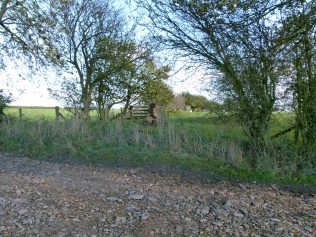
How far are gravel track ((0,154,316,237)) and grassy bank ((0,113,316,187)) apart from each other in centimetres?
90

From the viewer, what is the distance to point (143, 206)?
4543 millimetres

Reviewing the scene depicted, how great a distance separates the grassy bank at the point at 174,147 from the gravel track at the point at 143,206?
2.96ft

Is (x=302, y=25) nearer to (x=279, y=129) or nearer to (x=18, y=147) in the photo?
(x=279, y=129)

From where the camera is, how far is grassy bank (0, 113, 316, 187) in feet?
21.8

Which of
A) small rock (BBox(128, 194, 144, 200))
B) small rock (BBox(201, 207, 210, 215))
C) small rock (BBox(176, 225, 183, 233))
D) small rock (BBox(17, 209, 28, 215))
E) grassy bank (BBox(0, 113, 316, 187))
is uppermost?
grassy bank (BBox(0, 113, 316, 187))

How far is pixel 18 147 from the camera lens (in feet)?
30.8

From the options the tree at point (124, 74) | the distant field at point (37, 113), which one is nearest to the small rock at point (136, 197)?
the distant field at point (37, 113)

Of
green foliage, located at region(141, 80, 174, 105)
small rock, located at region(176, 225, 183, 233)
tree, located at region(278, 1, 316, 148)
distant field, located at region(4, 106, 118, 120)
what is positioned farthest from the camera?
green foliage, located at region(141, 80, 174, 105)

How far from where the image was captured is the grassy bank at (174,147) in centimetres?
665

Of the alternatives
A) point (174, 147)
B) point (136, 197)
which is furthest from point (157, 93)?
point (136, 197)

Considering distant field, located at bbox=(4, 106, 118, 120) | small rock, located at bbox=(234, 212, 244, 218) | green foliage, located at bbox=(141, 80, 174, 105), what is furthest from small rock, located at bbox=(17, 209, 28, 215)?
green foliage, located at bbox=(141, 80, 174, 105)

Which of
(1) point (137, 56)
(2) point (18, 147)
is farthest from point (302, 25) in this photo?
→ (1) point (137, 56)

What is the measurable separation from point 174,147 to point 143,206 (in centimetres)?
374

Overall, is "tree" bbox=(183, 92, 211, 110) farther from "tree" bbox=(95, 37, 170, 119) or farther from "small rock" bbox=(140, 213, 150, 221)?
"tree" bbox=(95, 37, 170, 119)
